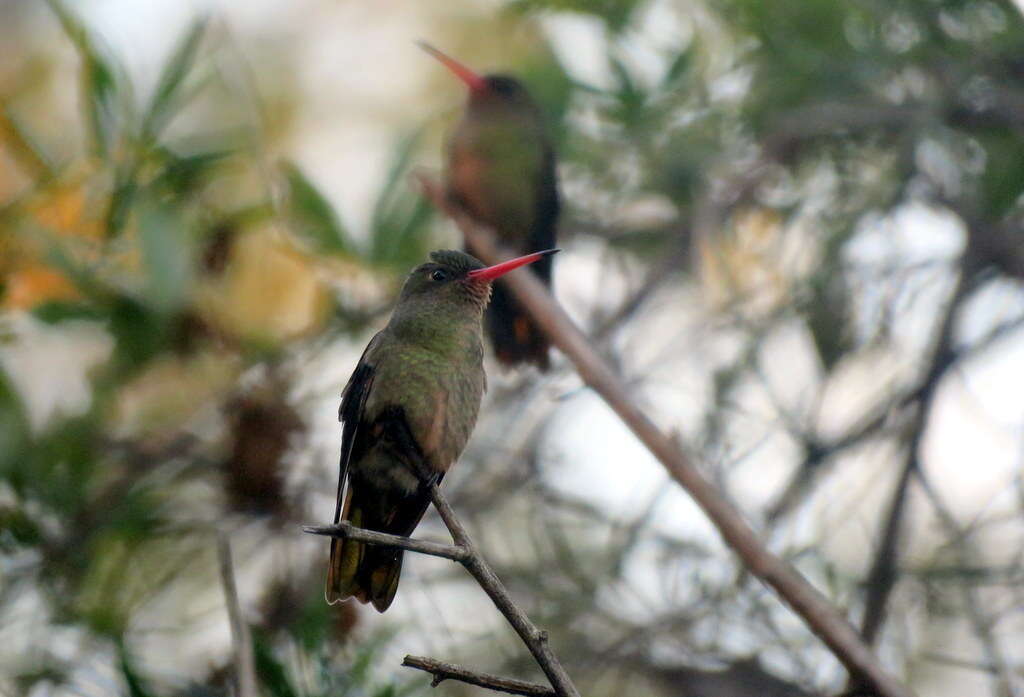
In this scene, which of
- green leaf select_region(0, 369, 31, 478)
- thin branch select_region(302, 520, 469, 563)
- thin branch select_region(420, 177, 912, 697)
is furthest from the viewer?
green leaf select_region(0, 369, 31, 478)

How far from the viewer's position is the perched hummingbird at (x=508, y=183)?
8.45 ft

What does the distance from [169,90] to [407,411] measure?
1259 millimetres

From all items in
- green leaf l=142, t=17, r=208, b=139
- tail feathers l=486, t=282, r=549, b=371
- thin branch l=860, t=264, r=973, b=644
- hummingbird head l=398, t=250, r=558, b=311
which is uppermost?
green leaf l=142, t=17, r=208, b=139

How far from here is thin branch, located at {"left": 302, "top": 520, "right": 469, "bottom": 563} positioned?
111 centimetres

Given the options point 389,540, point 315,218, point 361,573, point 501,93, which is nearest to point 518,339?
point 315,218

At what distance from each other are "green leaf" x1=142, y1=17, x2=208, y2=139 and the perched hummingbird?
0.52m

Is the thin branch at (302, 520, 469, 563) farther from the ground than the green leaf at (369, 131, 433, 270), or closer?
closer

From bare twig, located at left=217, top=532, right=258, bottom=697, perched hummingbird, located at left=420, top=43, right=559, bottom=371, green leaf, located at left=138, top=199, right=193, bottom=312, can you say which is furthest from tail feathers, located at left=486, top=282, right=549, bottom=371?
bare twig, located at left=217, top=532, right=258, bottom=697

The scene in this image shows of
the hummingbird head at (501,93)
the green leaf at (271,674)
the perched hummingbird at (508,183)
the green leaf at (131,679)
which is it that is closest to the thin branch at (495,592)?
the green leaf at (271,674)

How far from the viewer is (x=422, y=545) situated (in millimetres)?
1227

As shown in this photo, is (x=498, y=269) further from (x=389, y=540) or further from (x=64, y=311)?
(x=64, y=311)

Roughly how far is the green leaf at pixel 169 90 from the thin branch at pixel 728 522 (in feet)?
2.41

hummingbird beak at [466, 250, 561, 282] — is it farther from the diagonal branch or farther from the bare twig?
the bare twig

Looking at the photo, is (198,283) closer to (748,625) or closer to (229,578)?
(229,578)
